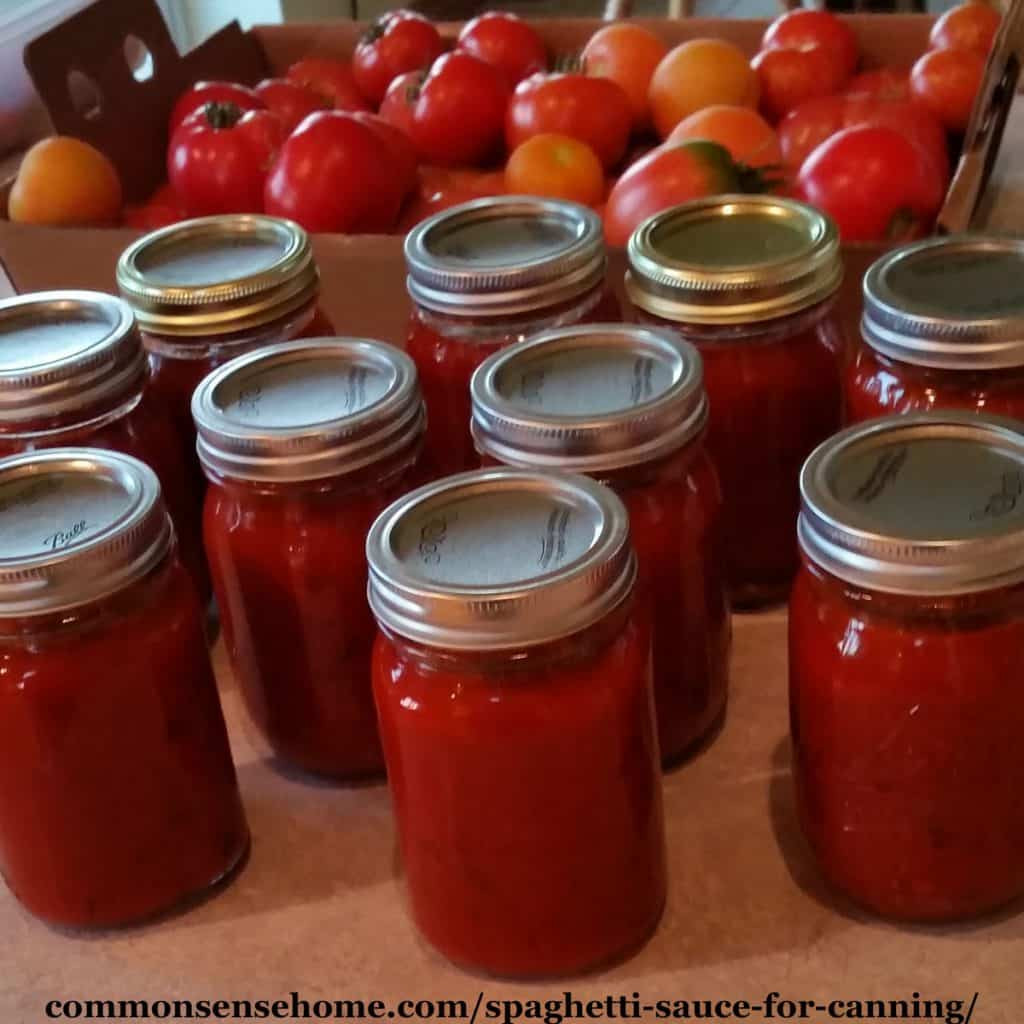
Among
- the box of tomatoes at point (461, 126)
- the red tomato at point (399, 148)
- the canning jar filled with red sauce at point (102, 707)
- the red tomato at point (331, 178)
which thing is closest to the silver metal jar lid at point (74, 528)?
the canning jar filled with red sauce at point (102, 707)

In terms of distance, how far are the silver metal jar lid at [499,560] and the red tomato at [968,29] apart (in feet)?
2.57

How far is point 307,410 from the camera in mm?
662

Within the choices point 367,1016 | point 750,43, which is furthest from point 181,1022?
point 750,43

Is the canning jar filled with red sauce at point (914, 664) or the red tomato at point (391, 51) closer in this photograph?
the canning jar filled with red sauce at point (914, 664)

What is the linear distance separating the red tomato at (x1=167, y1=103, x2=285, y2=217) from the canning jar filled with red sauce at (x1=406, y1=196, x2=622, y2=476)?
0.36 m

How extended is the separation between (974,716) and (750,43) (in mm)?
970

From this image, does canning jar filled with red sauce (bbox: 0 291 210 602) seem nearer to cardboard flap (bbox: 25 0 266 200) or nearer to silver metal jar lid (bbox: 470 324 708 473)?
silver metal jar lid (bbox: 470 324 708 473)

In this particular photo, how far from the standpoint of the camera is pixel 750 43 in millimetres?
1323

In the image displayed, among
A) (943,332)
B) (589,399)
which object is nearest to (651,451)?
(589,399)

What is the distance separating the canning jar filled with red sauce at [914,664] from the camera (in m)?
0.51

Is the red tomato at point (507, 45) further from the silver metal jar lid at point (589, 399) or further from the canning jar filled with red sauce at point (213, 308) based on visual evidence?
the silver metal jar lid at point (589, 399)

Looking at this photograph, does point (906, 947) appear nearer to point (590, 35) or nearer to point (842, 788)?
point (842, 788)

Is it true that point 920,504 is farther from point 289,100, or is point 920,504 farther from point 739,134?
point 289,100

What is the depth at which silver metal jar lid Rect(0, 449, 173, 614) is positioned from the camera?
544 millimetres
